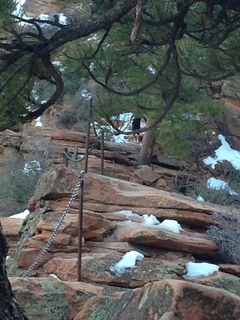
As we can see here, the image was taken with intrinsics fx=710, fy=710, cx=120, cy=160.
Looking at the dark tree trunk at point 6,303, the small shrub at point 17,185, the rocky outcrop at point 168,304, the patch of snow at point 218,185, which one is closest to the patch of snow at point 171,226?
the patch of snow at point 218,185

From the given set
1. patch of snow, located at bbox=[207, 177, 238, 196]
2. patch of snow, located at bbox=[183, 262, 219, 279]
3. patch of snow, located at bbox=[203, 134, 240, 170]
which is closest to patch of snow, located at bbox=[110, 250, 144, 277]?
patch of snow, located at bbox=[183, 262, 219, 279]

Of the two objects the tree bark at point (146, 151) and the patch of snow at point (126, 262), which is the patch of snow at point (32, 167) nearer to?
the tree bark at point (146, 151)

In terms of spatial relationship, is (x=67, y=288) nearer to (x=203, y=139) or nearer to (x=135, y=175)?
(x=135, y=175)

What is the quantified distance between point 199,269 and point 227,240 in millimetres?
762

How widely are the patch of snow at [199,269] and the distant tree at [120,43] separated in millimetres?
2575

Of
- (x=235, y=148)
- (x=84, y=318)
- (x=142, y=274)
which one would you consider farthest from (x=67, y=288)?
(x=235, y=148)

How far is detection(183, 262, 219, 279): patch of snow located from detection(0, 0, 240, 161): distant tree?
2575 mm

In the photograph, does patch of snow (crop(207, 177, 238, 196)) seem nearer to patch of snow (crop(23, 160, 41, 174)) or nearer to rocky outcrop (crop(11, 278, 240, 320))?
patch of snow (crop(23, 160, 41, 174))

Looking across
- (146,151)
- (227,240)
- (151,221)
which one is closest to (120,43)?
(151,221)

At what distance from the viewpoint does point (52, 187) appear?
8.30 m

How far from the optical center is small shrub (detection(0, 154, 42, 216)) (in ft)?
40.9

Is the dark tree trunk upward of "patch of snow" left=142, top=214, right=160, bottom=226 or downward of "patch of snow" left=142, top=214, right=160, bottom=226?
upward

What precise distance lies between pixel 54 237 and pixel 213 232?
6.25 feet

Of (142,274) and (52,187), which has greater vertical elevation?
(52,187)
